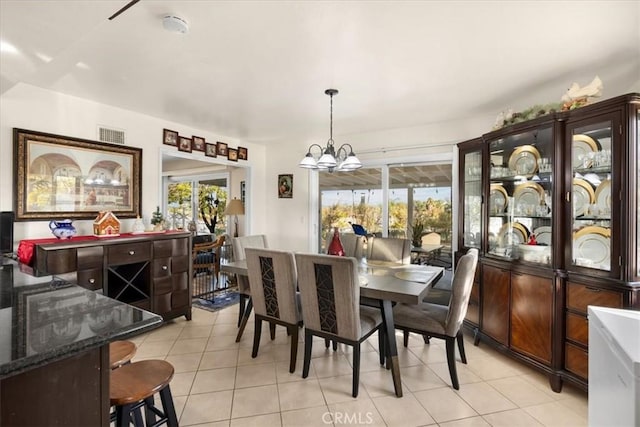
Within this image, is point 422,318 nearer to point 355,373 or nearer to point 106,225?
point 355,373

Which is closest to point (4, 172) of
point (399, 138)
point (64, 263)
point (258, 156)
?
point (64, 263)

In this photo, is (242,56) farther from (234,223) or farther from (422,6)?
(234,223)

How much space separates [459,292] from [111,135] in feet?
12.4

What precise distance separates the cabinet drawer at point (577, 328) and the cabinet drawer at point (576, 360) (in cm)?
6

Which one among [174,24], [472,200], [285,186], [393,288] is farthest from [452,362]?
[285,186]

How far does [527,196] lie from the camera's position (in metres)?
2.74

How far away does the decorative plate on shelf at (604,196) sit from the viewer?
2.07 m

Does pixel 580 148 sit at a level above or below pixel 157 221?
above

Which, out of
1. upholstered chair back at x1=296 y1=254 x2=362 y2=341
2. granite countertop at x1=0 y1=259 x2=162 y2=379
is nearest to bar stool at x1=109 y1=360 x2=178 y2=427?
granite countertop at x1=0 y1=259 x2=162 y2=379

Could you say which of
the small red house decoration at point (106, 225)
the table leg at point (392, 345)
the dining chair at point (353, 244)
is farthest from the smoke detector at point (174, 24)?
the dining chair at point (353, 244)

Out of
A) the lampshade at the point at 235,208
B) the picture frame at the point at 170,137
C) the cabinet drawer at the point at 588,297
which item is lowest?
the cabinet drawer at the point at 588,297

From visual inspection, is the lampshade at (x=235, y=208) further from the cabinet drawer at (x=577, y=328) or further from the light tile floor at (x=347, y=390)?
the cabinet drawer at (x=577, y=328)

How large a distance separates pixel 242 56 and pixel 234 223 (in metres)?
3.97

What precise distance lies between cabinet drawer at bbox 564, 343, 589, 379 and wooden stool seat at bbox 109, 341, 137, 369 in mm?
2783
